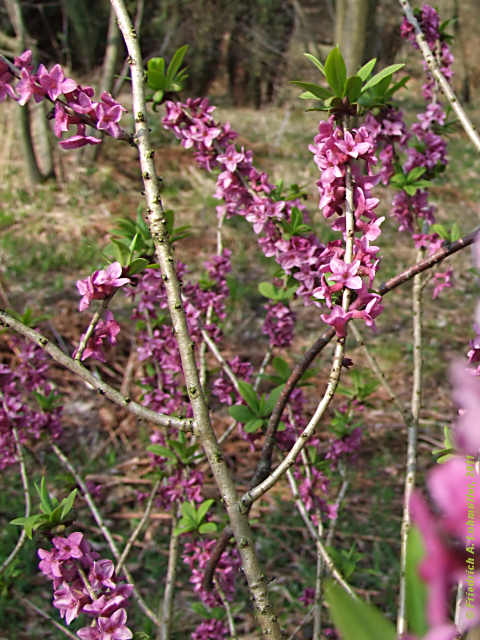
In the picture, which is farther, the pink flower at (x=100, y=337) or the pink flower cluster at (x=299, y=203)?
the pink flower at (x=100, y=337)

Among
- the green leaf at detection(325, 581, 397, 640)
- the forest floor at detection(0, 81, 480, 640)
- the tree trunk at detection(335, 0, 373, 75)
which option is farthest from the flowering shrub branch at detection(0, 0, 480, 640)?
the tree trunk at detection(335, 0, 373, 75)

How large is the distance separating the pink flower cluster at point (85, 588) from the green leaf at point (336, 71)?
825 millimetres

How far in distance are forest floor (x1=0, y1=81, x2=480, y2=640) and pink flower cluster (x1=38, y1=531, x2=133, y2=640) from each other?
0.51 meters

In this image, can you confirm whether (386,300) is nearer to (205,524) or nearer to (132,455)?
(132,455)

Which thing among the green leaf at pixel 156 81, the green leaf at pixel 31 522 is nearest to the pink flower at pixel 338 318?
the green leaf at pixel 31 522

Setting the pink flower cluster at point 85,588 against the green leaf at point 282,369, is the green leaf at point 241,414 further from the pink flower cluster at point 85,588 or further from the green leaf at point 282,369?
the pink flower cluster at point 85,588

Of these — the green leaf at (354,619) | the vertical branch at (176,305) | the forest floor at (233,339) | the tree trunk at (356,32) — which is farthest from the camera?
the tree trunk at (356,32)

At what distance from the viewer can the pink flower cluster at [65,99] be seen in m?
0.89

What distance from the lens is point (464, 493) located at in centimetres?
25

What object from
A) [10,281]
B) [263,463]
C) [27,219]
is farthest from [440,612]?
[27,219]

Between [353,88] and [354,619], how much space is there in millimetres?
772

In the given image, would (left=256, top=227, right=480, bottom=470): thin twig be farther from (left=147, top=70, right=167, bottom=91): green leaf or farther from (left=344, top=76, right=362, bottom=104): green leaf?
(left=147, top=70, right=167, bottom=91): green leaf

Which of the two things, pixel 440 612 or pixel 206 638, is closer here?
pixel 440 612

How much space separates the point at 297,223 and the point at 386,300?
3.53 meters
